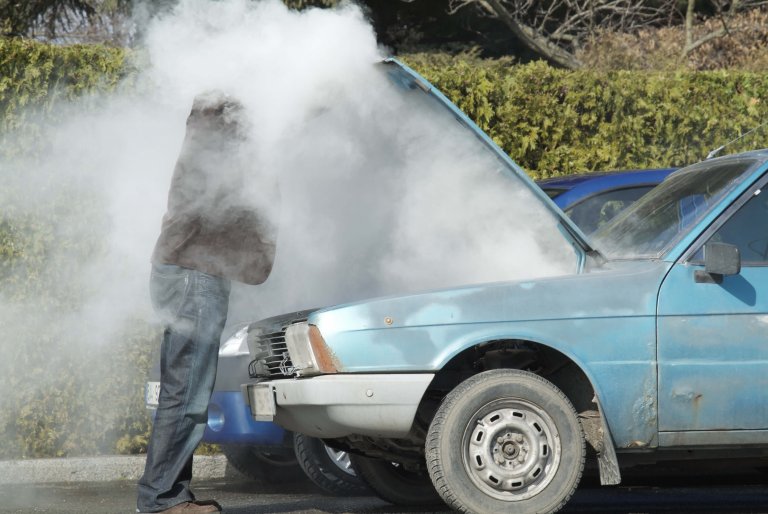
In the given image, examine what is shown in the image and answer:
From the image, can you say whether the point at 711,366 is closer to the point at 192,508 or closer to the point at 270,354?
the point at 270,354

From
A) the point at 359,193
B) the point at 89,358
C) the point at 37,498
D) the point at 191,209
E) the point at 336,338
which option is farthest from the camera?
the point at 89,358

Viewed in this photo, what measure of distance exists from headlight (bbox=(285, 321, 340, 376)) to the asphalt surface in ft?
3.43

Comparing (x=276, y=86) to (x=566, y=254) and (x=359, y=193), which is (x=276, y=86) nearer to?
(x=359, y=193)

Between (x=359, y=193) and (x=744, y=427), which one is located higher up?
(x=359, y=193)

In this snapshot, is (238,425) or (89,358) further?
(89,358)

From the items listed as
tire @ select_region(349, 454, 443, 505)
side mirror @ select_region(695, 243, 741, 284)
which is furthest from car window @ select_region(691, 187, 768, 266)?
tire @ select_region(349, 454, 443, 505)

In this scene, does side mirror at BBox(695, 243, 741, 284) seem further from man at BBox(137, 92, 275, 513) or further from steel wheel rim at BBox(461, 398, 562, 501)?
man at BBox(137, 92, 275, 513)

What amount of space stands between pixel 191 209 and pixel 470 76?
4351 mm

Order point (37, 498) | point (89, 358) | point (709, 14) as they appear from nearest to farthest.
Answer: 1. point (37, 498)
2. point (89, 358)
3. point (709, 14)

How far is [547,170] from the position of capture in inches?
378

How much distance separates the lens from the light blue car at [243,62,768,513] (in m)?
5.22

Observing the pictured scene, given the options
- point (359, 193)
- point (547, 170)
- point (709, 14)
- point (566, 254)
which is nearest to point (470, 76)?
point (547, 170)

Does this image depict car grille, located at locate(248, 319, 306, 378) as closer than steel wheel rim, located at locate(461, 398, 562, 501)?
No

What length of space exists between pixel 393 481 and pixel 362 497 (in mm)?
676
